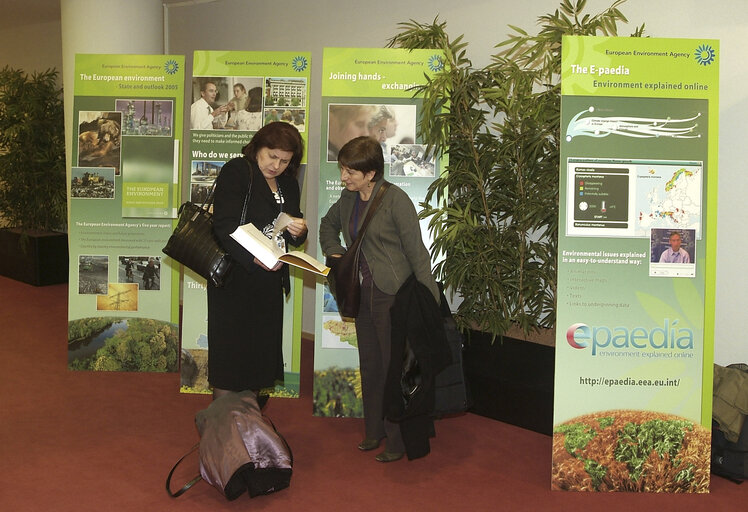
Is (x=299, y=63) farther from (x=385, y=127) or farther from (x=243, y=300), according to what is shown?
(x=243, y=300)

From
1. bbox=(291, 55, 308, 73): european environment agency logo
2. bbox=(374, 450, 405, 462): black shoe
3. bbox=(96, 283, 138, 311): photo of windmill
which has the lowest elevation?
bbox=(374, 450, 405, 462): black shoe

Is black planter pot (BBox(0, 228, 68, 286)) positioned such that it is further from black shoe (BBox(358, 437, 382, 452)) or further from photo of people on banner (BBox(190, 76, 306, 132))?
black shoe (BBox(358, 437, 382, 452))

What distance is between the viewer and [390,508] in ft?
12.4

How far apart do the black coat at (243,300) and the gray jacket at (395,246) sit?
442 mm

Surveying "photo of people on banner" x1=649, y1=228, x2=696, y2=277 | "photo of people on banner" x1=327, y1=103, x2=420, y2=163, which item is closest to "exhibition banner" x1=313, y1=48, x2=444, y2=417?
"photo of people on banner" x1=327, y1=103, x2=420, y2=163

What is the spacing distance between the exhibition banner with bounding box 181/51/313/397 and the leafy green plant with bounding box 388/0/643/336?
3.13ft

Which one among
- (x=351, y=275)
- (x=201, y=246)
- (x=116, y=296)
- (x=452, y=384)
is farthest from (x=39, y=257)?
(x=452, y=384)

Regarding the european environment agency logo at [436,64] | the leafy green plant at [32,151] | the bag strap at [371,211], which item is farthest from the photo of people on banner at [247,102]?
the leafy green plant at [32,151]

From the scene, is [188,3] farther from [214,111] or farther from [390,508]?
[390,508]

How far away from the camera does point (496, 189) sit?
5047 mm

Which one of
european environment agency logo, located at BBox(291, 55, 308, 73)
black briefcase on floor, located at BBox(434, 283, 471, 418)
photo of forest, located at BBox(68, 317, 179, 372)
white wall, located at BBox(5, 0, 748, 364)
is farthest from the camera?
photo of forest, located at BBox(68, 317, 179, 372)

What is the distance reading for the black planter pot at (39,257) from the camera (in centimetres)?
953

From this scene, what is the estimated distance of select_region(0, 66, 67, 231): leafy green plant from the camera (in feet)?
30.9

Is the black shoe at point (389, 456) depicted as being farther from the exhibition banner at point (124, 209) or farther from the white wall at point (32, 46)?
the white wall at point (32, 46)
